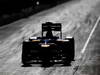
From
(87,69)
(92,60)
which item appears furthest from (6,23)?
(87,69)

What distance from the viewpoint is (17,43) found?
3127 cm

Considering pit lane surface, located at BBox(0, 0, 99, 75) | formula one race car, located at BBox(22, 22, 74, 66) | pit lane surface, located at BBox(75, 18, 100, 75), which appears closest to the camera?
pit lane surface, located at BBox(75, 18, 100, 75)

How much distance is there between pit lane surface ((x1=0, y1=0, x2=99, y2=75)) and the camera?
788 inches

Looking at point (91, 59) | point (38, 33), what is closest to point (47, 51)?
point (91, 59)

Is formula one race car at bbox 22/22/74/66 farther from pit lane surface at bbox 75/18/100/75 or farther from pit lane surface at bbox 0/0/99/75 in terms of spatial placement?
pit lane surface at bbox 75/18/100/75

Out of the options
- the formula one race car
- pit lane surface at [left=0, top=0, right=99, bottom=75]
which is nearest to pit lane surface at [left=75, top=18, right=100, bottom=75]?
pit lane surface at [left=0, top=0, right=99, bottom=75]

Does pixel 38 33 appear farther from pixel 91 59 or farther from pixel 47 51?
pixel 47 51

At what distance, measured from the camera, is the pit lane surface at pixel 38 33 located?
2002 cm

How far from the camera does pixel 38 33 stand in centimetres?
3788

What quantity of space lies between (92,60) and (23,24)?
870 inches

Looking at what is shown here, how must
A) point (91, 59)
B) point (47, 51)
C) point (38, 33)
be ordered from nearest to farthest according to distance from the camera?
1. point (47, 51)
2. point (91, 59)
3. point (38, 33)

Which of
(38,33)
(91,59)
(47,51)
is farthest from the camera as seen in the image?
(38,33)

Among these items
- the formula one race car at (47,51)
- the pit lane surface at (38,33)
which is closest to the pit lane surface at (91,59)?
the pit lane surface at (38,33)

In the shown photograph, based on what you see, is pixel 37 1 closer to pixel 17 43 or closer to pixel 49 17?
pixel 49 17
